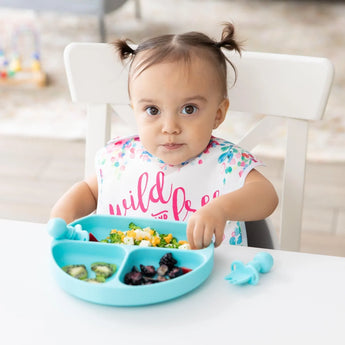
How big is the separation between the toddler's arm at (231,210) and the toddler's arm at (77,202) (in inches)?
9.8

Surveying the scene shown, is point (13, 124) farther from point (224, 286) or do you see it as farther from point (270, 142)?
point (224, 286)

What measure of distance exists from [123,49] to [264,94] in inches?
10.2

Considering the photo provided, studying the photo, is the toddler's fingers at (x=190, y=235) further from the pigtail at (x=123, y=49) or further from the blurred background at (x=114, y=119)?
the blurred background at (x=114, y=119)

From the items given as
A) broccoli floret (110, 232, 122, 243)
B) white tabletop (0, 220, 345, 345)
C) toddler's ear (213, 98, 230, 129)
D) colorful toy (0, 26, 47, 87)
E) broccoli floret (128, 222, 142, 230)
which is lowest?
colorful toy (0, 26, 47, 87)

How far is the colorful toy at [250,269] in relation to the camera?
2.42 feet

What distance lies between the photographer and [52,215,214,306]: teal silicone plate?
68cm

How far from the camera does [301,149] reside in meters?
1.10

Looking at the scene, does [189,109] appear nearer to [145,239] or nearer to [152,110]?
[152,110]

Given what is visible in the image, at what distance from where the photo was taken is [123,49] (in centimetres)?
107

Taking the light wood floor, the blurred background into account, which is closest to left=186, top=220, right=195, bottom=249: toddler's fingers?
the blurred background

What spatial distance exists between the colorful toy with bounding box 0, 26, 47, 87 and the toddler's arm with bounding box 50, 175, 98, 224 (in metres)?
2.15

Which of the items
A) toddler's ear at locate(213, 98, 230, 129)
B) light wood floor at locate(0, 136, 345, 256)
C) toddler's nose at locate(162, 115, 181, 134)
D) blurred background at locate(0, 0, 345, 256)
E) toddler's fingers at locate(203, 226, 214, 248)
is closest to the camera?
toddler's fingers at locate(203, 226, 214, 248)

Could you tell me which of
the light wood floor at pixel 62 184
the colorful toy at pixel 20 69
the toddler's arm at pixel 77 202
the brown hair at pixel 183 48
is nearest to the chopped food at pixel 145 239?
the toddler's arm at pixel 77 202

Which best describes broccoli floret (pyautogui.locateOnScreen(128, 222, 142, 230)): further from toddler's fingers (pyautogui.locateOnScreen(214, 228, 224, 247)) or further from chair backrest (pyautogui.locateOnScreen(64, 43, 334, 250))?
chair backrest (pyautogui.locateOnScreen(64, 43, 334, 250))
